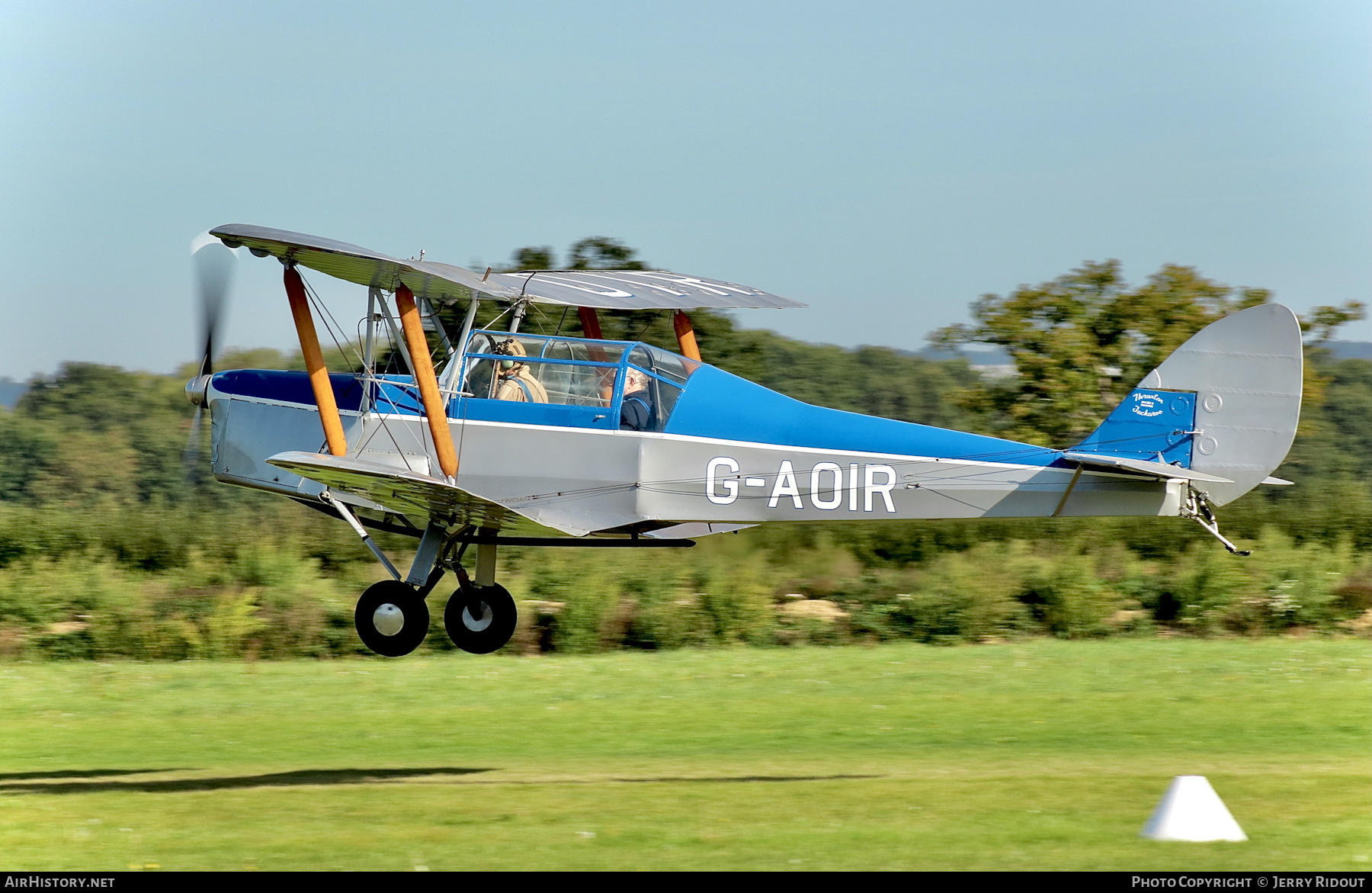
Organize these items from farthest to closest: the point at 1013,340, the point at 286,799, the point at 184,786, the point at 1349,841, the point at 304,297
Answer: the point at 1013,340 → the point at 184,786 → the point at 286,799 → the point at 304,297 → the point at 1349,841

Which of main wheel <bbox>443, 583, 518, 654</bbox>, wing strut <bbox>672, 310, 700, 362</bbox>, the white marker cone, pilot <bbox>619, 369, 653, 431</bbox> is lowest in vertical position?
the white marker cone

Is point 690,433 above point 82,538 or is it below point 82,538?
above

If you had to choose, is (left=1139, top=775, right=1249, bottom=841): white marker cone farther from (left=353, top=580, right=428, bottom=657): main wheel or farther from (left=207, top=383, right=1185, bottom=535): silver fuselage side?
(left=353, top=580, right=428, bottom=657): main wheel

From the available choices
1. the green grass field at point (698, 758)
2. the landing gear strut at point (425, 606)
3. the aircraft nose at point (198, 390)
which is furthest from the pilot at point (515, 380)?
the green grass field at point (698, 758)

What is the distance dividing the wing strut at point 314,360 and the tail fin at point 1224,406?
5.16 metres

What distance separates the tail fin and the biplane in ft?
0.04

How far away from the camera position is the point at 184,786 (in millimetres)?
11781

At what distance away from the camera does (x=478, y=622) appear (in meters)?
11.0

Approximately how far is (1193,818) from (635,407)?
176 inches

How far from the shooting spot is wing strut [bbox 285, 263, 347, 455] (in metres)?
9.81

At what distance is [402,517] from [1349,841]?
271 inches

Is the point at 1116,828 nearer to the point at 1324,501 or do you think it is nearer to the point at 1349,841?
the point at 1349,841

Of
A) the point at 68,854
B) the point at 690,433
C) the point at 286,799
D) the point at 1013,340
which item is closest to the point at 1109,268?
the point at 1013,340

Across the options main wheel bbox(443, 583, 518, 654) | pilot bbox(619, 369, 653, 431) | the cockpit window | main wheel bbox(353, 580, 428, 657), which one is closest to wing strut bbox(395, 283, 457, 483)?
the cockpit window
